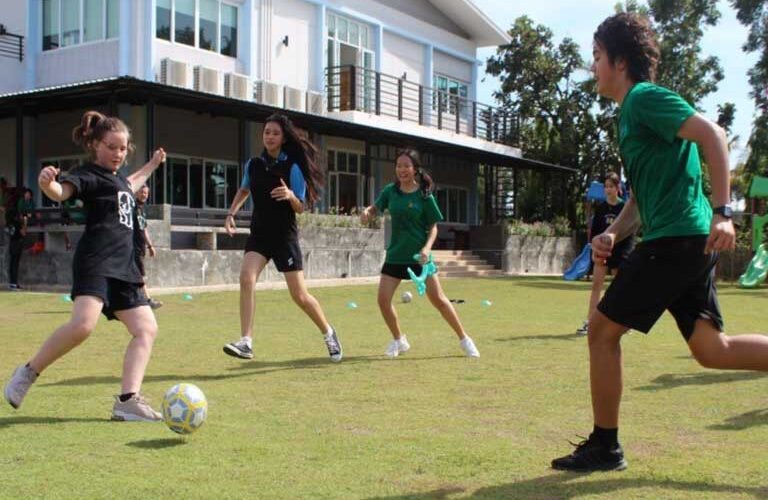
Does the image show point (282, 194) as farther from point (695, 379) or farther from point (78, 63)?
point (78, 63)

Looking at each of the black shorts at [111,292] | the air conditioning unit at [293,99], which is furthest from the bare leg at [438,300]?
the air conditioning unit at [293,99]

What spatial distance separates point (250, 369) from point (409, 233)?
6.35ft

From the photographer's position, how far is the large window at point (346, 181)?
96.2 feet

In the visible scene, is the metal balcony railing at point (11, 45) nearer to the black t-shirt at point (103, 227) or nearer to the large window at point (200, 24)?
the large window at point (200, 24)

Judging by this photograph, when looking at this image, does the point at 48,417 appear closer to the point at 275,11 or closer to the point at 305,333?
the point at 305,333

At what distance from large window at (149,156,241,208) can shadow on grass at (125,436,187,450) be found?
62.5 ft

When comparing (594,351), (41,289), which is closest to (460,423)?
(594,351)

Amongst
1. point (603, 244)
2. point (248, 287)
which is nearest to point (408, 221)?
point (248, 287)

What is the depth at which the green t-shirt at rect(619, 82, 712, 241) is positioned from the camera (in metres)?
3.78

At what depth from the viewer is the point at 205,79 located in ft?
77.0

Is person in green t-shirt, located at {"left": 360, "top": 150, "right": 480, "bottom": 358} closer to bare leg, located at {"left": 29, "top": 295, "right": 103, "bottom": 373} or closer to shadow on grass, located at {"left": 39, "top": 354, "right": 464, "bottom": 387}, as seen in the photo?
shadow on grass, located at {"left": 39, "top": 354, "right": 464, "bottom": 387}

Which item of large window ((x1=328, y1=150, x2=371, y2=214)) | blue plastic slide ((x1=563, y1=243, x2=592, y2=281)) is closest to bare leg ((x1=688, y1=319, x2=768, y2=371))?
blue plastic slide ((x1=563, y1=243, x2=592, y2=281))

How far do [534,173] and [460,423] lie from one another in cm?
3534

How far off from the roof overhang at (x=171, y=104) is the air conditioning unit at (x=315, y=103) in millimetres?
743
